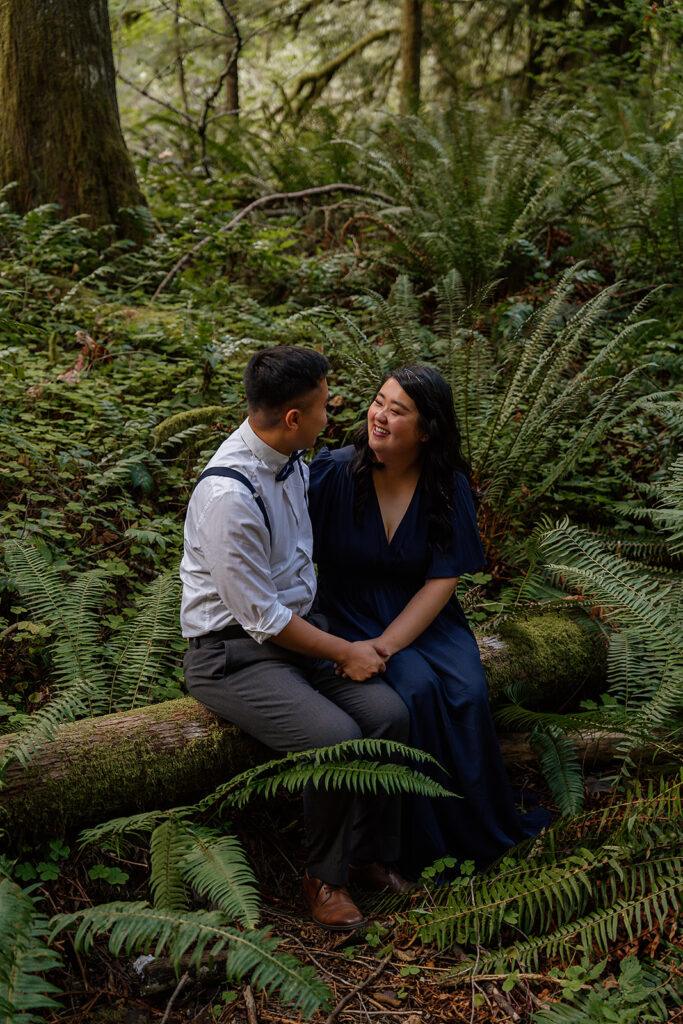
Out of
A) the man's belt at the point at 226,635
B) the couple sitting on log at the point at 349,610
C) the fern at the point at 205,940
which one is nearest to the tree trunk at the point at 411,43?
the couple sitting on log at the point at 349,610

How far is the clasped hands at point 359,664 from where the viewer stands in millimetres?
2568

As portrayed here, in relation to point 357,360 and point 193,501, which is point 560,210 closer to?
point 357,360

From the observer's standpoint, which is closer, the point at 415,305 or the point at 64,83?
the point at 415,305

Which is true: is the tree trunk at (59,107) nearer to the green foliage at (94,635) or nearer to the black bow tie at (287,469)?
the green foliage at (94,635)

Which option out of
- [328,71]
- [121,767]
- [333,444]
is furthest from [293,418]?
[328,71]

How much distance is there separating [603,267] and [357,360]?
2.81m

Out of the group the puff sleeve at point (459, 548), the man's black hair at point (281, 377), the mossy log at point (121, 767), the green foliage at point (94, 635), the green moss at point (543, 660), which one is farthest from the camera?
the green moss at point (543, 660)

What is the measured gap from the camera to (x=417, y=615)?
2807mm

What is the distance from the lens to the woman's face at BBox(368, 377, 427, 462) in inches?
110

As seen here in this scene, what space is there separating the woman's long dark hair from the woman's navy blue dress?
→ 0.03 metres

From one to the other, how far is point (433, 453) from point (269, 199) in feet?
15.7

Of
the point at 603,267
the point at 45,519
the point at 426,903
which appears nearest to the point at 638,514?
the point at 426,903

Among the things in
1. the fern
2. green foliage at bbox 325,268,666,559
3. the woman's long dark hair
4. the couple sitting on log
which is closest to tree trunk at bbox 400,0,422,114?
green foliage at bbox 325,268,666,559

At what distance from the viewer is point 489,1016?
207 cm
